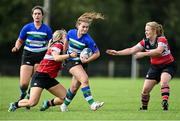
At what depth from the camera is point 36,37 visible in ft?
49.6

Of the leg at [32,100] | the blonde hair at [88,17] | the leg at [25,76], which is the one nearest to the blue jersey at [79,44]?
the blonde hair at [88,17]

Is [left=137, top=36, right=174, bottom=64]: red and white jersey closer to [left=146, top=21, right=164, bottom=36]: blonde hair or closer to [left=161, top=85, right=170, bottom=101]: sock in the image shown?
[left=146, top=21, right=164, bottom=36]: blonde hair

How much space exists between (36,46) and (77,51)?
1.49 meters

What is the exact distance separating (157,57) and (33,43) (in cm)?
274

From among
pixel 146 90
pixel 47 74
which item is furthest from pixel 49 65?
pixel 146 90

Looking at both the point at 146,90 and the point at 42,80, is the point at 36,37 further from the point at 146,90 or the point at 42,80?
the point at 146,90

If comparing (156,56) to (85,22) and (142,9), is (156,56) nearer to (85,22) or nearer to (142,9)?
(85,22)

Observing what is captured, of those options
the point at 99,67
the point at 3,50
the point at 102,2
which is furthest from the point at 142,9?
the point at 3,50

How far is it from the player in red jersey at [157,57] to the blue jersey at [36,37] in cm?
167

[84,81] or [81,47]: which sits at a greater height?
[81,47]

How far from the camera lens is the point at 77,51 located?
14.1 meters

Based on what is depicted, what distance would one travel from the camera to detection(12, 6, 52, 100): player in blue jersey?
49.6 feet

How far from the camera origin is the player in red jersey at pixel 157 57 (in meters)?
14.4

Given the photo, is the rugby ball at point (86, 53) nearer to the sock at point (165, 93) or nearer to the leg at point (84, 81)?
the leg at point (84, 81)
